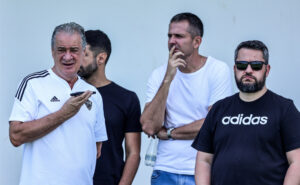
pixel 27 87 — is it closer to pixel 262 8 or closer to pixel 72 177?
pixel 72 177

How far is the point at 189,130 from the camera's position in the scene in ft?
15.3

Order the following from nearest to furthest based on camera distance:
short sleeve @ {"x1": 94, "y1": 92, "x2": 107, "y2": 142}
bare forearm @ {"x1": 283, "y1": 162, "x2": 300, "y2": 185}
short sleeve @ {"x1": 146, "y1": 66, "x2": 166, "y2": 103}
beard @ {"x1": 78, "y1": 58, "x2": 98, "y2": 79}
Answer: bare forearm @ {"x1": 283, "y1": 162, "x2": 300, "y2": 185} < short sleeve @ {"x1": 94, "y1": 92, "x2": 107, "y2": 142} < short sleeve @ {"x1": 146, "y1": 66, "x2": 166, "y2": 103} < beard @ {"x1": 78, "y1": 58, "x2": 98, "y2": 79}

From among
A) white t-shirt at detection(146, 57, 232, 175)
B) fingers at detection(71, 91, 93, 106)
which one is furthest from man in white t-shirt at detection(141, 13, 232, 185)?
fingers at detection(71, 91, 93, 106)

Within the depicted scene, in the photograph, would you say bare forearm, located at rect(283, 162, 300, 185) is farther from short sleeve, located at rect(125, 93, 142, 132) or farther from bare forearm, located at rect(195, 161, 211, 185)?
short sleeve, located at rect(125, 93, 142, 132)

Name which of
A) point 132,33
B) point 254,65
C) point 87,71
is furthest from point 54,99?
point 132,33

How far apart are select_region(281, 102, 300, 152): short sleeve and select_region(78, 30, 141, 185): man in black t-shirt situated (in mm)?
1275

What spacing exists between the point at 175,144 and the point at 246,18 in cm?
131

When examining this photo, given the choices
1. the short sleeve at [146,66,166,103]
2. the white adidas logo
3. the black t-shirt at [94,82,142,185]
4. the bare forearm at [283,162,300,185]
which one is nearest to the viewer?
the bare forearm at [283,162,300,185]

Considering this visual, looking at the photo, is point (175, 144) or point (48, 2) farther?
point (48, 2)

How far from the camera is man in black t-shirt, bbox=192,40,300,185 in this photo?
155 inches

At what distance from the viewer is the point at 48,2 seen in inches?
231

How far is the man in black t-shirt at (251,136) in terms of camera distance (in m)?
3.93

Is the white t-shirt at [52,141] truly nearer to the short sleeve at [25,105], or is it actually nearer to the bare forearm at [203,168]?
the short sleeve at [25,105]

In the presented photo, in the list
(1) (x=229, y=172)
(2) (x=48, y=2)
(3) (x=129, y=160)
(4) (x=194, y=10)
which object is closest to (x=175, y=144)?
(3) (x=129, y=160)
